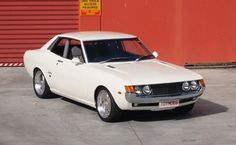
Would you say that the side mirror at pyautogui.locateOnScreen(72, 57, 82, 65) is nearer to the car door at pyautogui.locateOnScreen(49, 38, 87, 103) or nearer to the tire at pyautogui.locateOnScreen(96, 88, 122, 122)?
the car door at pyautogui.locateOnScreen(49, 38, 87, 103)

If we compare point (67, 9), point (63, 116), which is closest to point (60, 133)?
point (63, 116)

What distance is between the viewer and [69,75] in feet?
33.6

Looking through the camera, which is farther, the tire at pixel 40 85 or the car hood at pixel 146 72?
the tire at pixel 40 85

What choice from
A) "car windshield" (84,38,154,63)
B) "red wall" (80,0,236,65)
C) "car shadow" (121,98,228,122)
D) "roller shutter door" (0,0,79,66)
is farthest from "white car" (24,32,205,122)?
"red wall" (80,0,236,65)

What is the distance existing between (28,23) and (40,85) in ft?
14.8

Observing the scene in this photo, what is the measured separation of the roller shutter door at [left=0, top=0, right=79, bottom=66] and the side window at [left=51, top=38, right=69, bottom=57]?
4584 mm

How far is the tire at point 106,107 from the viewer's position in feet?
30.3

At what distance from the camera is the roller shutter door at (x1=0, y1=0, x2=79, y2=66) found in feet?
51.3

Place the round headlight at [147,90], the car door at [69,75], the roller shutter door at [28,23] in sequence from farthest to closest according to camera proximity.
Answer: the roller shutter door at [28,23], the car door at [69,75], the round headlight at [147,90]

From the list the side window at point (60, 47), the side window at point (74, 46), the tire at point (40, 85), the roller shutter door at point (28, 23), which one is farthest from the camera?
the roller shutter door at point (28, 23)

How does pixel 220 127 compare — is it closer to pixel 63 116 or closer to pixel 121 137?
pixel 121 137

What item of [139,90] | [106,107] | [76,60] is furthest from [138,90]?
[76,60]

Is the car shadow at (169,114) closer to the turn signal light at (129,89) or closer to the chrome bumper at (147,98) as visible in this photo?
the chrome bumper at (147,98)

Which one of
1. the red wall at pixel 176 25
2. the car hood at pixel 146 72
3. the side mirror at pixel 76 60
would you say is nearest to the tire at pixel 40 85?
the side mirror at pixel 76 60
